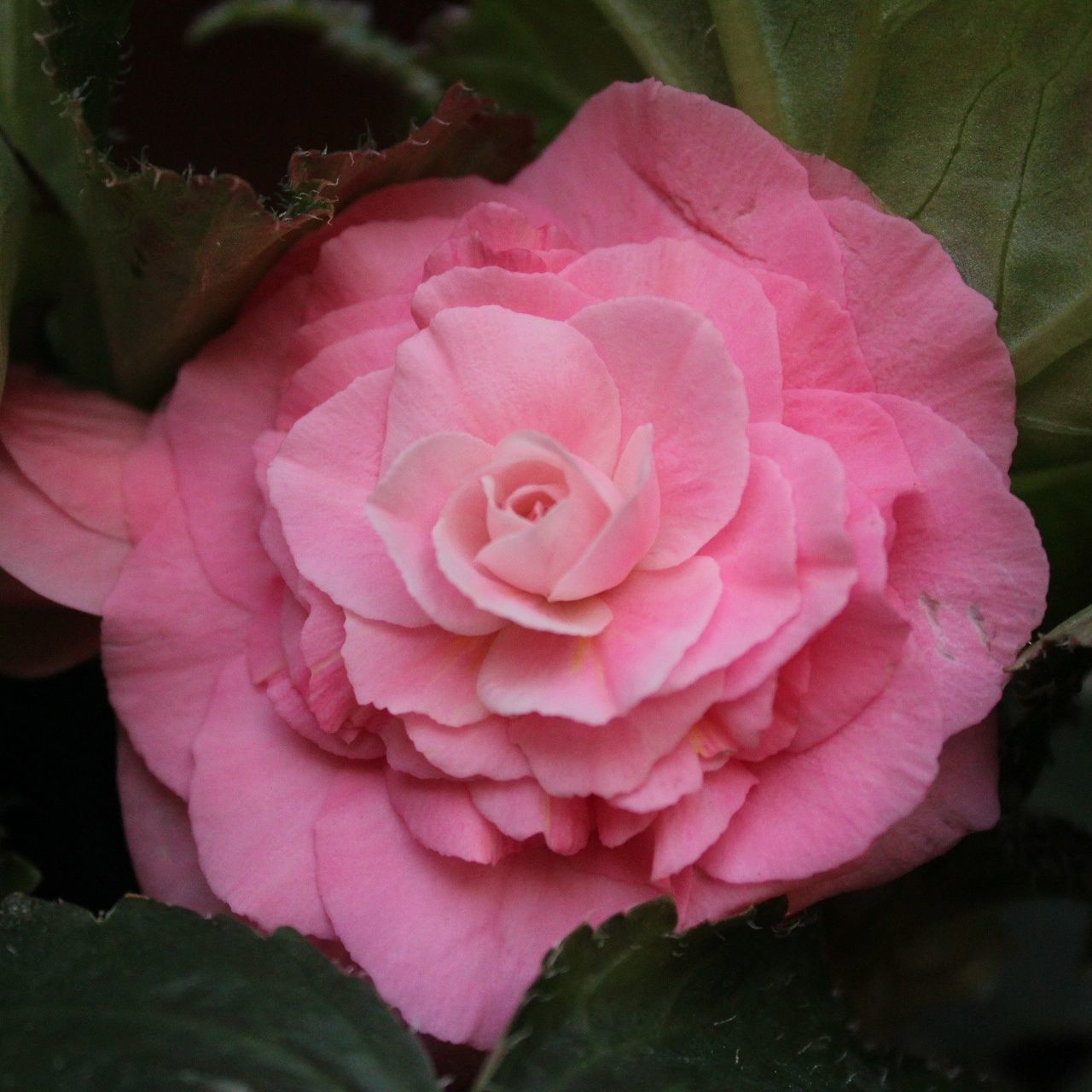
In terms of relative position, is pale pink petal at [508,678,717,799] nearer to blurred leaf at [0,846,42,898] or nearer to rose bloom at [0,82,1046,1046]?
rose bloom at [0,82,1046,1046]

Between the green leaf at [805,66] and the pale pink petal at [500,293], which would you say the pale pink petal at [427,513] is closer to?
the pale pink petal at [500,293]

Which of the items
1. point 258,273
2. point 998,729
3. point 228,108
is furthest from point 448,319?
point 228,108

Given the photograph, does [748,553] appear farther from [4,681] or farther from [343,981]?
[4,681]

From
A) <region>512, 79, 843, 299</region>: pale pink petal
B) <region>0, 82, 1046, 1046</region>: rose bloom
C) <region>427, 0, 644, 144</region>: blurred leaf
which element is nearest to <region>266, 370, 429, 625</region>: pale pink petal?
<region>0, 82, 1046, 1046</region>: rose bloom

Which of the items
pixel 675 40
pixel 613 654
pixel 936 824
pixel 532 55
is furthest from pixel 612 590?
pixel 532 55

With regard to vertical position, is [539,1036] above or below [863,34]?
below

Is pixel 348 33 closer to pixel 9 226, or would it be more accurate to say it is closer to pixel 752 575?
pixel 9 226
